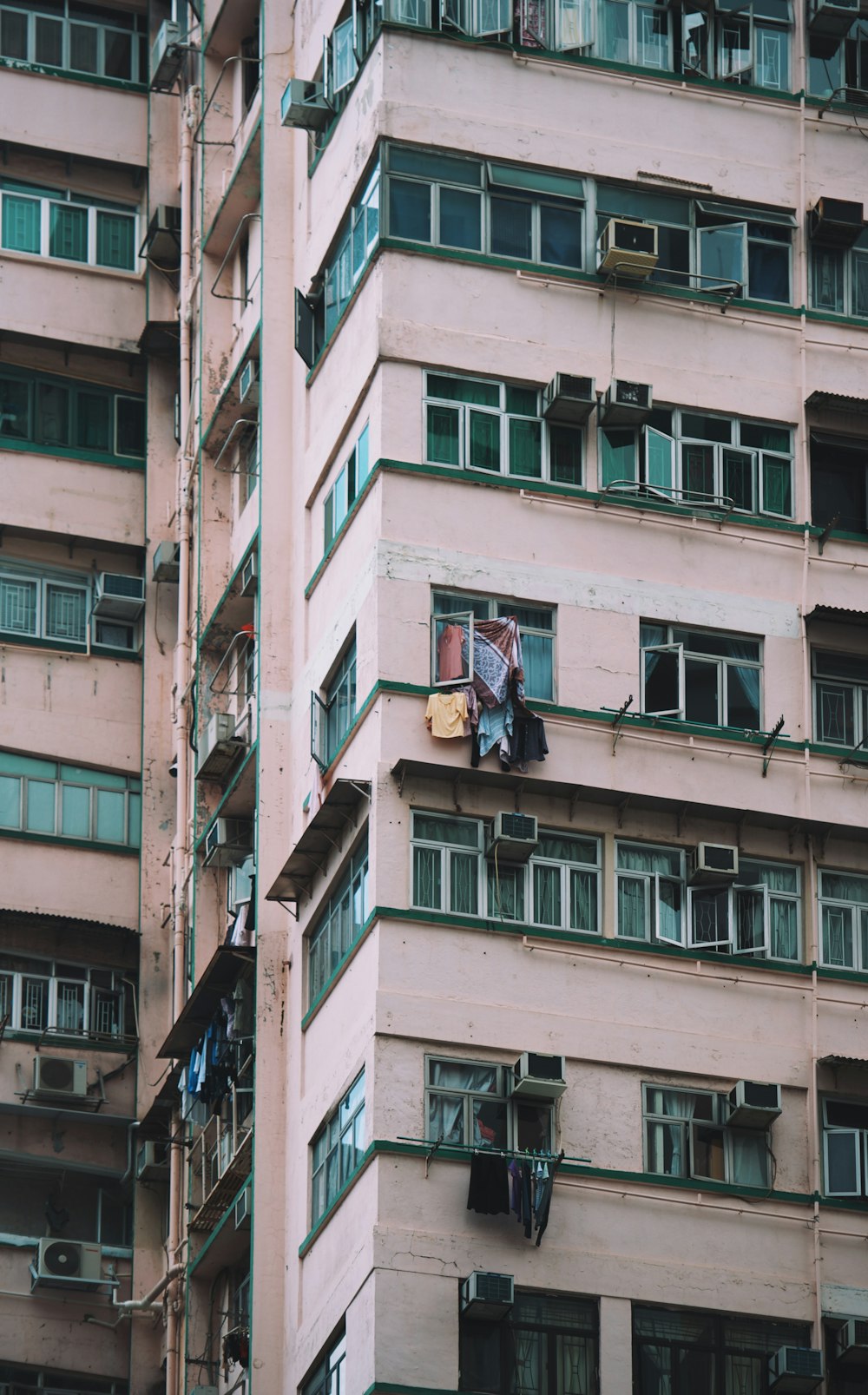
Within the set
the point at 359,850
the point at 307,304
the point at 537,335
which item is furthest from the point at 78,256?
the point at 359,850

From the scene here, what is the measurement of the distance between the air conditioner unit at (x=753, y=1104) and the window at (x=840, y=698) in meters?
4.01

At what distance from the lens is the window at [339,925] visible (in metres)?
30.3

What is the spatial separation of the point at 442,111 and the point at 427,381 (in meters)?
3.20

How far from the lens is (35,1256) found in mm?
36906

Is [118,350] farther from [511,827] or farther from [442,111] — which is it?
[511,827]

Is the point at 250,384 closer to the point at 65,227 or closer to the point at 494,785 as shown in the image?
the point at 65,227

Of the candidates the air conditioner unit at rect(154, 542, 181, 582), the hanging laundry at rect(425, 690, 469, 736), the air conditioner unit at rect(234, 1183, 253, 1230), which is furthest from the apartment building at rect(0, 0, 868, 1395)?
the air conditioner unit at rect(154, 542, 181, 582)

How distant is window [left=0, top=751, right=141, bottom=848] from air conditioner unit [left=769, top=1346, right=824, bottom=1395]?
550 inches

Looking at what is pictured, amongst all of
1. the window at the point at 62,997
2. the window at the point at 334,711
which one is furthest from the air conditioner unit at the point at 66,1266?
the window at the point at 334,711

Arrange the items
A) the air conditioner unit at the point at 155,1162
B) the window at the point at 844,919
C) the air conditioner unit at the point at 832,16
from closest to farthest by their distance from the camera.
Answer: the window at the point at 844,919
the air conditioner unit at the point at 832,16
the air conditioner unit at the point at 155,1162

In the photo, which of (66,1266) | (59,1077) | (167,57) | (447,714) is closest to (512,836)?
(447,714)

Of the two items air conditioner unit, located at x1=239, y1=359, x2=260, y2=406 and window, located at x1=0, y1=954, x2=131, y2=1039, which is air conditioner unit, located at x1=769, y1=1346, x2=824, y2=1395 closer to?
window, located at x1=0, y1=954, x2=131, y2=1039

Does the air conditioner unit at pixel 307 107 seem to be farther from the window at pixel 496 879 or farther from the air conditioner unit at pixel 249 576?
the window at pixel 496 879

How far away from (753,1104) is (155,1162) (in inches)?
411
